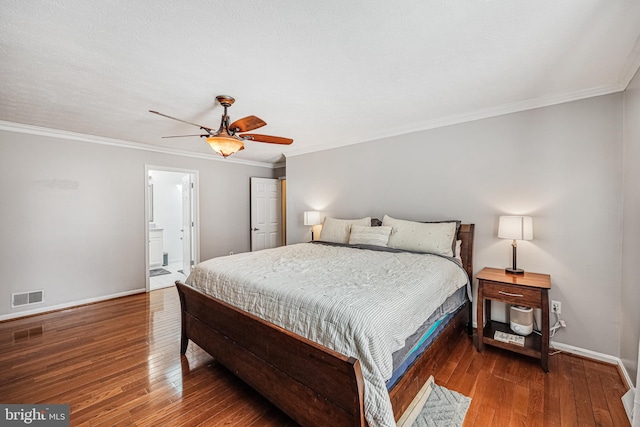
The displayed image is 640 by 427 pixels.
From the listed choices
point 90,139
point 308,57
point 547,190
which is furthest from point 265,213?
point 547,190

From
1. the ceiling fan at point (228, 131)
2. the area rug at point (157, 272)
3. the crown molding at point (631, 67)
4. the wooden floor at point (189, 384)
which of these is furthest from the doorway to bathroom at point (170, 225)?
the crown molding at point (631, 67)

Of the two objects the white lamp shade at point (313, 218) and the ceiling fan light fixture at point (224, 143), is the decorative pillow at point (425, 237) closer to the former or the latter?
the white lamp shade at point (313, 218)

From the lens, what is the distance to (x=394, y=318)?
142 centimetres

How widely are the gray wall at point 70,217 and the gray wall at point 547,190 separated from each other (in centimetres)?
403

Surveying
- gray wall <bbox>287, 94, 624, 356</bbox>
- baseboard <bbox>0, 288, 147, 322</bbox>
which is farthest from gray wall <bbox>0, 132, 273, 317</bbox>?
gray wall <bbox>287, 94, 624, 356</bbox>

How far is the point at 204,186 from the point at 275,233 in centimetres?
189

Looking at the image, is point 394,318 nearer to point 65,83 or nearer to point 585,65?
point 585,65

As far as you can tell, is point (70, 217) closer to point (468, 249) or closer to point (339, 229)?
point (339, 229)

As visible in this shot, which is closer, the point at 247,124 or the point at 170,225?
the point at 247,124

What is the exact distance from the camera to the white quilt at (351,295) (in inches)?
49.7

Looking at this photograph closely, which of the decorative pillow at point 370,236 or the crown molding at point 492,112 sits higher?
the crown molding at point 492,112

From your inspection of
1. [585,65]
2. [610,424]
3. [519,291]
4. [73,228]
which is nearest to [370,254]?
[519,291]

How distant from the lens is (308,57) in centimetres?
187

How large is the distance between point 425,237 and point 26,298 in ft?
16.2
